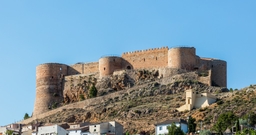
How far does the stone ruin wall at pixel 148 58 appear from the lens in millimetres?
82125

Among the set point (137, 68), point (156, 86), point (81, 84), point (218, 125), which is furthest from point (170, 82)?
point (218, 125)

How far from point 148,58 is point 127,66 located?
2888 millimetres

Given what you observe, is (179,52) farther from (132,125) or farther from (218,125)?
(218,125)

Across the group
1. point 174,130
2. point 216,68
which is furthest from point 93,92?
point 174,130

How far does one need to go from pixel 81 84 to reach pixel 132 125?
1940 centimetres

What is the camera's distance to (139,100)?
76125 millimetres

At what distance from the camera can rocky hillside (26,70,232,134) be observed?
6869 cm

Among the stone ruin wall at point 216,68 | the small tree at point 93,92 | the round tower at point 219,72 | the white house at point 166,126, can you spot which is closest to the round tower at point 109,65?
the small tree at point 93,92

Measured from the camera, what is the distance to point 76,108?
263 feet

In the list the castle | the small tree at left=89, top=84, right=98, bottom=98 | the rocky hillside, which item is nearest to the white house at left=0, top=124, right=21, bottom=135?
the rocky hillside

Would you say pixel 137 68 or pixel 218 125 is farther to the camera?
pixel 137 68

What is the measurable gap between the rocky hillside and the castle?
5.07 ft

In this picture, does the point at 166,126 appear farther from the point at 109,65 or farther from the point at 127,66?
the point at 109,65

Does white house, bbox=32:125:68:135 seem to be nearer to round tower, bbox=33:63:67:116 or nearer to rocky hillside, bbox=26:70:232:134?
rocky hillside, bbox=26:70:232:134
